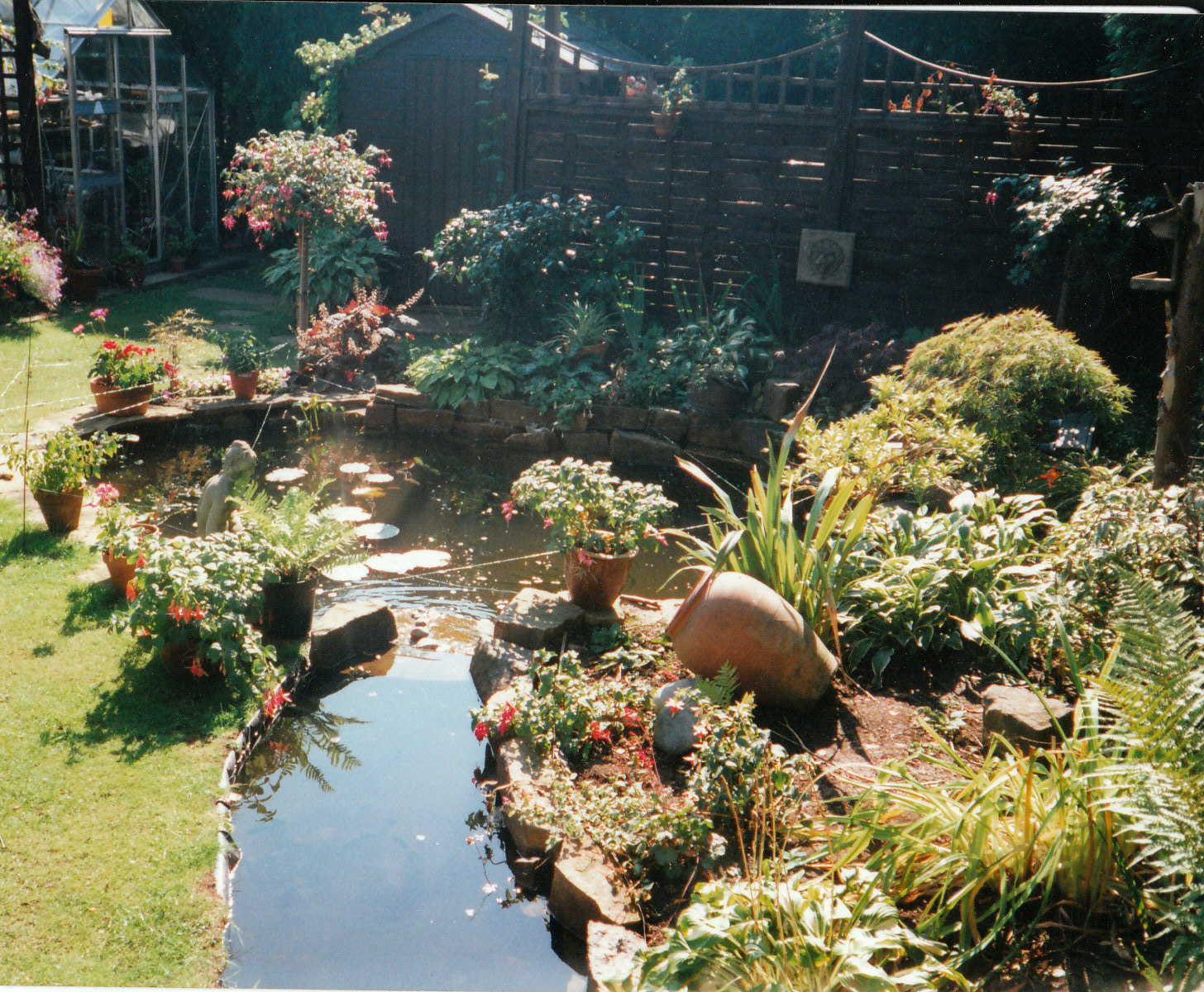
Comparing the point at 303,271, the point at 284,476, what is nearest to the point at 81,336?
the point at 303,271

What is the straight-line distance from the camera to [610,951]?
2.30 m

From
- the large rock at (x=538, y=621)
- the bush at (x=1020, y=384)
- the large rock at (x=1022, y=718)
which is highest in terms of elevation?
the bush at (x=1020, y=384)

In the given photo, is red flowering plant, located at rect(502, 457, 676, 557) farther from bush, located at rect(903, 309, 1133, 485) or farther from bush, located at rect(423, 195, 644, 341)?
bush, located at rect(423, 195, 644, 341)

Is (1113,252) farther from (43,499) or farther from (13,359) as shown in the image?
(13,359)

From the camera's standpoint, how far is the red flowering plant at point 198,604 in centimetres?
334

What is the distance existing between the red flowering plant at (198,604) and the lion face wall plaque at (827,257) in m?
5.75

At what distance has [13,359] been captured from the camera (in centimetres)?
691

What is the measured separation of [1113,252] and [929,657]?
13.7 ft

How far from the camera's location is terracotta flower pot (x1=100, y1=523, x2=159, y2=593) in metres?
3.88

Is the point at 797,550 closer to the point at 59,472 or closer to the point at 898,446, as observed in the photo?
the point at 898,446

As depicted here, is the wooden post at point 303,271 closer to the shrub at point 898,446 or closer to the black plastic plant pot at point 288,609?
the black plastic plant pot at point 288,609

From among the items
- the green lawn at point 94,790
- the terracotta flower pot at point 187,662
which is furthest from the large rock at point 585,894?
the terracotta flower pot at point 187,662

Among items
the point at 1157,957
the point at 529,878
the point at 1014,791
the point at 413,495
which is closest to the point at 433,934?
the point at 529,878

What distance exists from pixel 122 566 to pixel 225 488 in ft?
1.71
